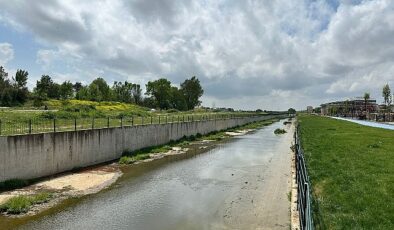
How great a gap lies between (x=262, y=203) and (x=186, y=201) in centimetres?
366

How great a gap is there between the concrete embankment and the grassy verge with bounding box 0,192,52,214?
3221mm

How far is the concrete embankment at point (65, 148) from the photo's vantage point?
844 inches

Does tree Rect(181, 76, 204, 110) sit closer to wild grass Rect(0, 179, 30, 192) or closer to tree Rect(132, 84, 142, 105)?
tree Rect(132, 84, 142, 105)

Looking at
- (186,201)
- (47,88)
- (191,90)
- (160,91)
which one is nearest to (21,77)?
(47,88)

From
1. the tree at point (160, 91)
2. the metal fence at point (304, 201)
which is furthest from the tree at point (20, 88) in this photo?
the metal fence at point (304, 201)

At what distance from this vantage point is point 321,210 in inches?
531

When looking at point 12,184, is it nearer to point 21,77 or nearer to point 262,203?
point 262,203

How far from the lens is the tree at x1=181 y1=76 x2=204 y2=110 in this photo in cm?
16100

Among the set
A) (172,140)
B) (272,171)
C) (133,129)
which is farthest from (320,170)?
(172,140)

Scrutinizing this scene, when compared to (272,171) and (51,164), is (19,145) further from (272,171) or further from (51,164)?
(272,171)

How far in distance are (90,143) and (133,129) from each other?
26.6ft

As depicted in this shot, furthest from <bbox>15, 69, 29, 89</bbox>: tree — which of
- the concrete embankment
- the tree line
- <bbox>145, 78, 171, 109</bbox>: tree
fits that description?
the concrete embankment

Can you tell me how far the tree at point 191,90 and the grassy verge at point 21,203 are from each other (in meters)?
141

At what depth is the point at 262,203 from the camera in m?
18.4
